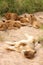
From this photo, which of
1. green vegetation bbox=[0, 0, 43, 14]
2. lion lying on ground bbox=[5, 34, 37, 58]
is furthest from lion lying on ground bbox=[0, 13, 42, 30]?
lion lying on ground bbox=[5, 34, 37, 58]

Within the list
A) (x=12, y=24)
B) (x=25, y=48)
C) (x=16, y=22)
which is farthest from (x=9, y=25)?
(x=25, y=48)

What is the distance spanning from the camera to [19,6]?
11.0 meters

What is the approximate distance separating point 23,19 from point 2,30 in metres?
1.20

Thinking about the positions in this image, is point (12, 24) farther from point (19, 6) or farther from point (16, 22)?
point (19, 6)

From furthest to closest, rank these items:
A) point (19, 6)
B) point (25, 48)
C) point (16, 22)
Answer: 1. point (19, 6)
2. point (16, 22)
3. point (25, 48)

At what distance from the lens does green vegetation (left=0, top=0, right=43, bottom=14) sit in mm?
10618

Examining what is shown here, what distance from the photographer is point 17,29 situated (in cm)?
816

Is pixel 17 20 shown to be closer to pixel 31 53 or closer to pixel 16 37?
pixel 16 37

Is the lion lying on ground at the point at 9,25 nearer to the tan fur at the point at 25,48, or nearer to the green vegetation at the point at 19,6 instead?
the tan fur at the point at 25,48

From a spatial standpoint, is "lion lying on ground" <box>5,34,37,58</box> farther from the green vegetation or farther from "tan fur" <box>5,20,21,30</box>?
the green vegetation

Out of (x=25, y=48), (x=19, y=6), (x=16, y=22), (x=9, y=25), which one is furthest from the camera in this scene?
(x=19, y=6)

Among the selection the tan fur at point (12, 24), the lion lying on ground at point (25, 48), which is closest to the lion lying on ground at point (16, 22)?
the tan fur at point (12, 24)

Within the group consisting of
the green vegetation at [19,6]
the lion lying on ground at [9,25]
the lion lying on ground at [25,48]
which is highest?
the green vegetation at [19,6]

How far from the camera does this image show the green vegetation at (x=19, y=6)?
10.6 m
